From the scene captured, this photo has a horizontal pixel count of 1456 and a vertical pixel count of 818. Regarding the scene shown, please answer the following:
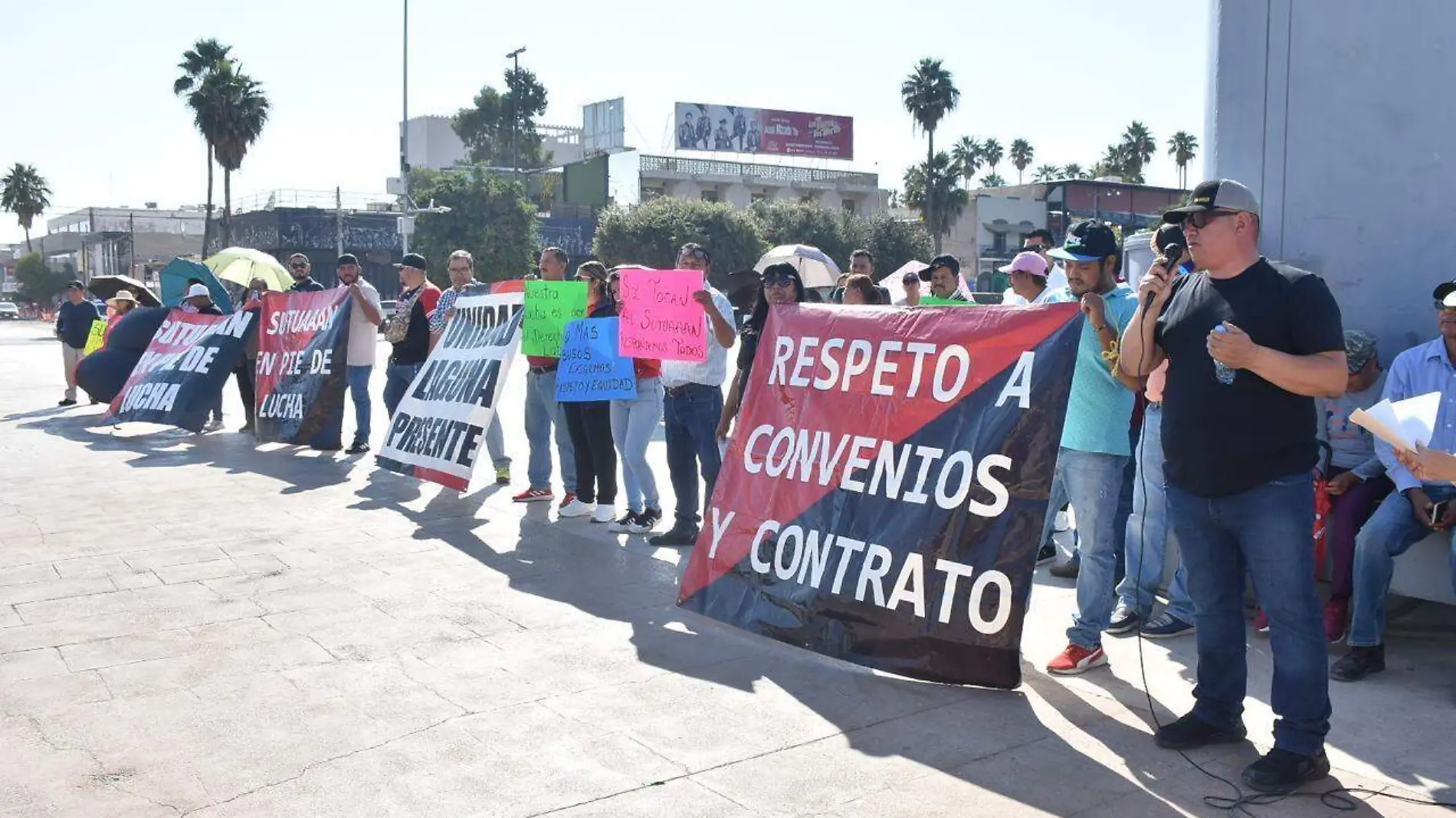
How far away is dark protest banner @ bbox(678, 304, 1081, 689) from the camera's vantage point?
4691 millimetres

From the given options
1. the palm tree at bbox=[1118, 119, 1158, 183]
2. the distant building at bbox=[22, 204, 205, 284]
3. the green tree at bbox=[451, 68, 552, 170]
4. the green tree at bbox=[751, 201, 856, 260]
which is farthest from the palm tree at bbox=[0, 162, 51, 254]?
the palm tree at bbox=[1118, 119, 1158, 183]

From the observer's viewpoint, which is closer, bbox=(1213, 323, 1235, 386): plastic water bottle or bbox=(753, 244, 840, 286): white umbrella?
bbox=(1213, 323, 1235, 386): plastic water bottle

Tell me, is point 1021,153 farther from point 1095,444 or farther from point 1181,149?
point 1095,444

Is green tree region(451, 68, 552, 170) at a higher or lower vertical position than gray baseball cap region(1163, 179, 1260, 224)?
higher

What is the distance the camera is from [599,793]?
153 inches

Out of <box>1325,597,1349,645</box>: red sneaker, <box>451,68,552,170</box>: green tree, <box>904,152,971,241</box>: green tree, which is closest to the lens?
<box>1325,597,1349,645</box>: red sneaker

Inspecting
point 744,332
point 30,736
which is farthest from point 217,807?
point 744,332

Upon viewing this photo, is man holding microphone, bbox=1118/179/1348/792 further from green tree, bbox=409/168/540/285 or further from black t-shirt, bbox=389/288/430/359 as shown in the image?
green tree, bbox=409/168/540/285

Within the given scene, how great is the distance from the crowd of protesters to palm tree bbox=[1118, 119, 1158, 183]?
88740 mm

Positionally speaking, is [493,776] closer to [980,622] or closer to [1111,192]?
[980,622]

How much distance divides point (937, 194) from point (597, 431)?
224 ft

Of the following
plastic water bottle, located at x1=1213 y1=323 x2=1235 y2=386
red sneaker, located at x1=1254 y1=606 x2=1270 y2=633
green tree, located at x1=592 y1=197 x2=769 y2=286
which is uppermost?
green tree, located at x1=592 y1=197 x2=769 y2=286

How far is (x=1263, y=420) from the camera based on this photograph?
3902 millimetres

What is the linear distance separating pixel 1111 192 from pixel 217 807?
226 ft
